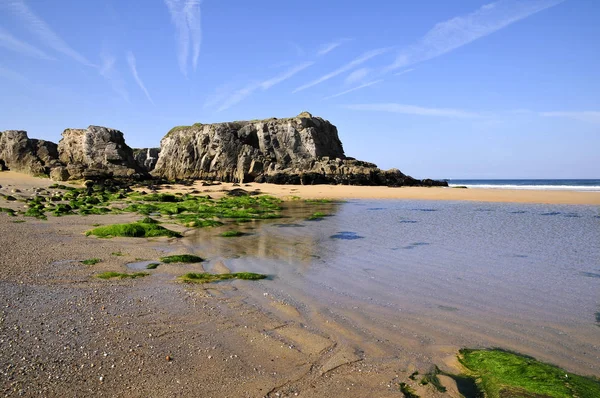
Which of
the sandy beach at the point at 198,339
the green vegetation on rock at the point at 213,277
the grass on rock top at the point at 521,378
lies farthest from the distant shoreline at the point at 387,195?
the grass on rock top at the point at 521,378

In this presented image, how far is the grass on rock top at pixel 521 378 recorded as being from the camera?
350 centimetres

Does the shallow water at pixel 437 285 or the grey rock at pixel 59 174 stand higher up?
the grey rock at pixel 59 174

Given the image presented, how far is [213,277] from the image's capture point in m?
7.18

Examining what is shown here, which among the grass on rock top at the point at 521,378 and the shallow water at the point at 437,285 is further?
the shallow water at the point at 437,285

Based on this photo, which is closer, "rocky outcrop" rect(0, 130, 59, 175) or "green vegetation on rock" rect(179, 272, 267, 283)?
"green vegetation on rock" rect(179, 272, 267, 283)

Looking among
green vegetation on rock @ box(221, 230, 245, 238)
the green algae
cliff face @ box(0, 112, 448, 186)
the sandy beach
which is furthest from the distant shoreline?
the sandy beach

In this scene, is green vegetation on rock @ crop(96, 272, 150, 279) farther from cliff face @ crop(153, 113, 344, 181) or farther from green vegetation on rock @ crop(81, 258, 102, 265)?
cliff face @ crop(153, 113, 344, 181)

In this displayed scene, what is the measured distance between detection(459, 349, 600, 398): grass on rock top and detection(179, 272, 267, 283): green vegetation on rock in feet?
13.0

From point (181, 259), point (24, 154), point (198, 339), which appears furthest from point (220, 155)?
point (198, 339)

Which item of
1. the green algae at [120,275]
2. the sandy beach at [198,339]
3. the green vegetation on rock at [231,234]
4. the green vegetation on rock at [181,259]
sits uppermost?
the sandy beach at [198,339]

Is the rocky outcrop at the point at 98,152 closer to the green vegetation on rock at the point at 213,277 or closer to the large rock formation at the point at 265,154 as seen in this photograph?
the large rock formation at the point at 265,154

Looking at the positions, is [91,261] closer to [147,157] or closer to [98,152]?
[98,152]

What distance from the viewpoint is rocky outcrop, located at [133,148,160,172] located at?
7488cm

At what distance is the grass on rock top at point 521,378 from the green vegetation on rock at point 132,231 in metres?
9.82
